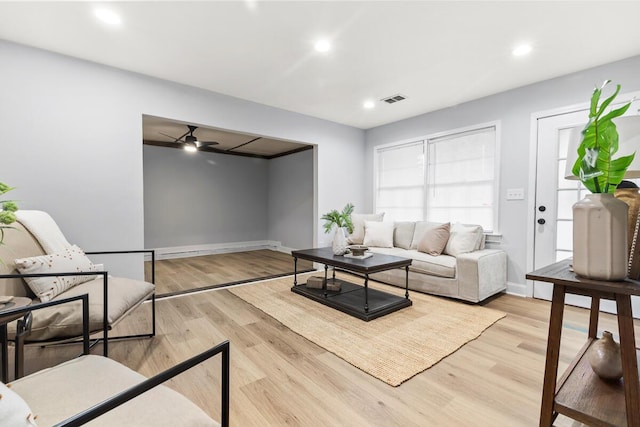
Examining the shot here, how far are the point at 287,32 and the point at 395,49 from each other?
Result: 101cm

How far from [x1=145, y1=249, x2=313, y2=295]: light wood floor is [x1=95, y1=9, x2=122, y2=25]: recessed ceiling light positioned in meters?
2.77

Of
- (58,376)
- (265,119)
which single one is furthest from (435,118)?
(58,376)

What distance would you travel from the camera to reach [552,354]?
1139 millimetres

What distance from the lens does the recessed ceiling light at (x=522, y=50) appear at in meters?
2.62

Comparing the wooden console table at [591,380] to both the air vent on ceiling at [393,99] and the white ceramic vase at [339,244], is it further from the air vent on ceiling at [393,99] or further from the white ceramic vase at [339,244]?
the air vent on ceiling at [393,99]

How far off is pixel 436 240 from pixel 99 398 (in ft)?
11.6

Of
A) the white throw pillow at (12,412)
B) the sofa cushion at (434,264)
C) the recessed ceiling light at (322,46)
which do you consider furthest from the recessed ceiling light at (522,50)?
the white throw pillow at (12,412)

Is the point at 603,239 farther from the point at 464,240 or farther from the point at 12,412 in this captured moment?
the point at 464,240

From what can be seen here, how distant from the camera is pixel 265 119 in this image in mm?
4141

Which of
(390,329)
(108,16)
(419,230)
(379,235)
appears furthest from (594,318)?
(108,16)

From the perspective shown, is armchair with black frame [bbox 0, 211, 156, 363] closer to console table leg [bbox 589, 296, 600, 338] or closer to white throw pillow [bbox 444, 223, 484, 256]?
console table leg [bbox 589, 296, 600, 338]

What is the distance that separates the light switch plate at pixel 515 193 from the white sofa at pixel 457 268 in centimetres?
54

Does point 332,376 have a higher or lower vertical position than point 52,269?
lower

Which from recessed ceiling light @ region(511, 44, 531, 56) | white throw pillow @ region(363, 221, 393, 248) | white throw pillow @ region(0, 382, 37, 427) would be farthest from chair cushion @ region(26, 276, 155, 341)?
recessed ceiling light @ region(511, 44, 531, 56)
